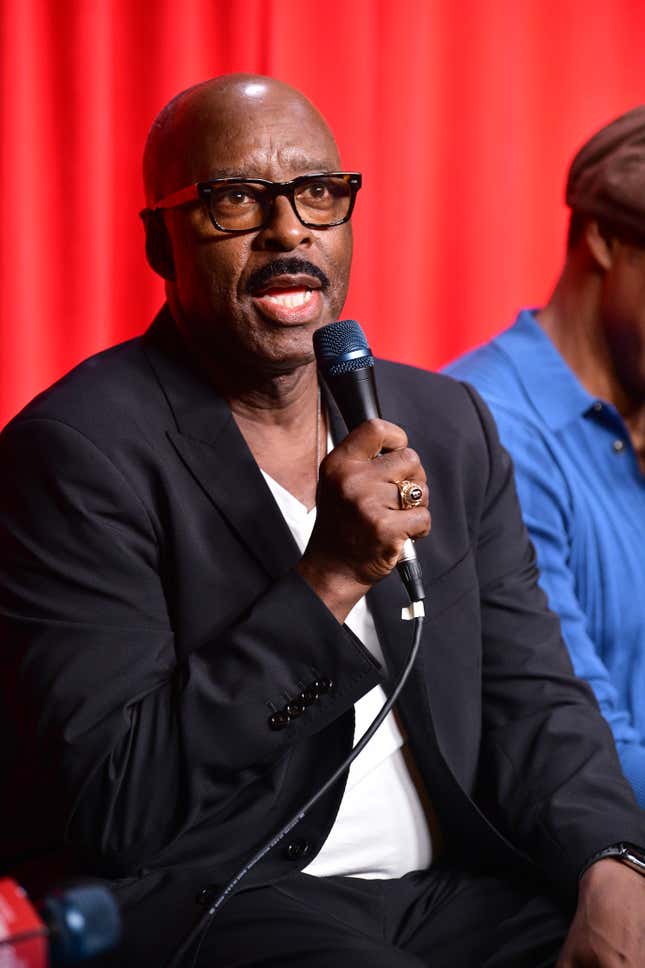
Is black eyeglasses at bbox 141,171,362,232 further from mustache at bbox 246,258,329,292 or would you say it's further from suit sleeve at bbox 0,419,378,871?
suit sleeve at bbox 0,419,378,871

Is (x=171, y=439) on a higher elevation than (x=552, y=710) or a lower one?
higher

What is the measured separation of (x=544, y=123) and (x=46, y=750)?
7.25 feet

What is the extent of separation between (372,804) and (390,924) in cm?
16

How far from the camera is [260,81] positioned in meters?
1.80

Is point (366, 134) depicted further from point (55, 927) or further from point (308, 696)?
point (55, 927)

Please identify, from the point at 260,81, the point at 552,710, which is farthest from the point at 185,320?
the point at 552,710

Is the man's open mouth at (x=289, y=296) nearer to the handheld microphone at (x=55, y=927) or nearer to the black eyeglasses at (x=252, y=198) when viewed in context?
the black eyeglasses at (x=252, y=198)

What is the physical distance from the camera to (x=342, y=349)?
148cm

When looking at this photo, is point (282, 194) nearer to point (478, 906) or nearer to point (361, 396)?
point (361, 396)

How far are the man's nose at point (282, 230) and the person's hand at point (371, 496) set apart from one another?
0.39 meters

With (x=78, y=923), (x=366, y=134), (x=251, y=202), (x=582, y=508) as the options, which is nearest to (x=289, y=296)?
(x=251, y=202)

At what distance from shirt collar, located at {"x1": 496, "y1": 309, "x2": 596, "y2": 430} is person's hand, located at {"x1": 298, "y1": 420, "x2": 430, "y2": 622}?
1.00 meters

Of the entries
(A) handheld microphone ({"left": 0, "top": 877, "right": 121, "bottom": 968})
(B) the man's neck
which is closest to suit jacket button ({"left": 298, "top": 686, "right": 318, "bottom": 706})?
(A) handheld microphone ({"left": 0, "top": 877, "right": 121, "bottom": 968})

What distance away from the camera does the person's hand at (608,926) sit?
1514 millimetres
